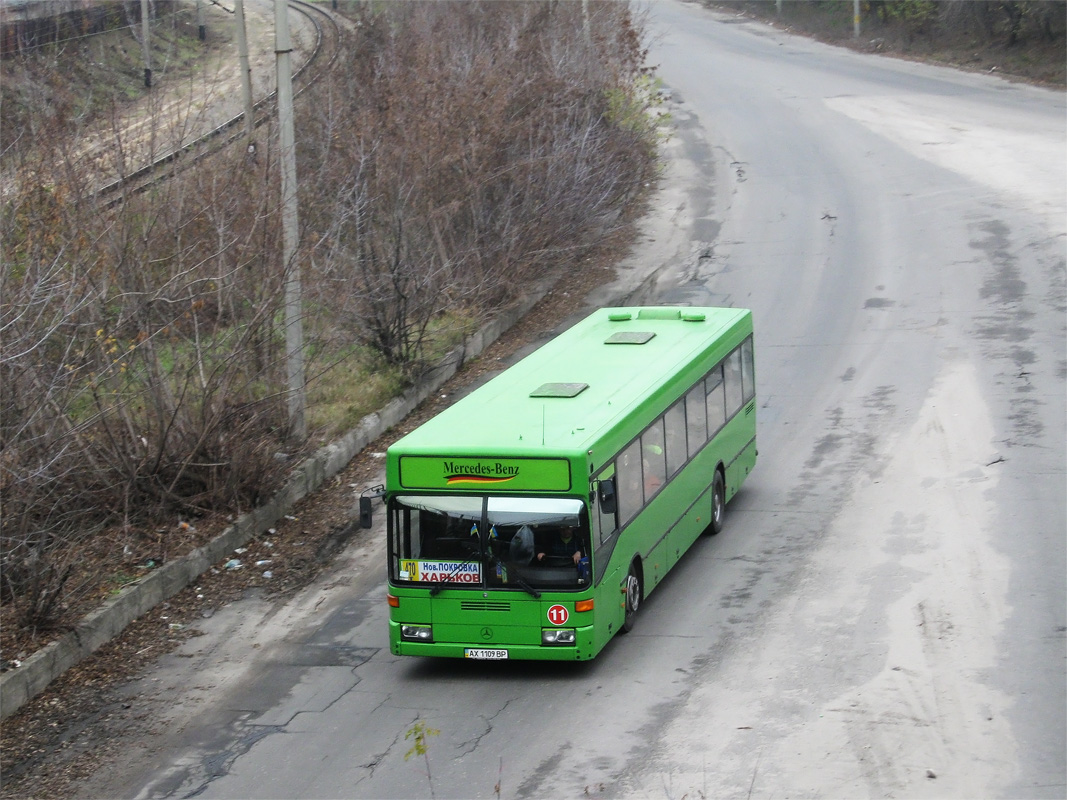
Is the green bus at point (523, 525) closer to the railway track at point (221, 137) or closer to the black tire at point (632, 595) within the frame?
the black tire at point (632, 595)

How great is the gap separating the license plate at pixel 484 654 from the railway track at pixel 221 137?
693 cm

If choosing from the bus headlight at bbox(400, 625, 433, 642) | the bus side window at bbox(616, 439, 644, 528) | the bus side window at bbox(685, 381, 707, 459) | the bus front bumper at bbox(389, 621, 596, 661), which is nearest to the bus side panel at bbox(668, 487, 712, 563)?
the bus side window at bbox(685, 381, 707, 459)

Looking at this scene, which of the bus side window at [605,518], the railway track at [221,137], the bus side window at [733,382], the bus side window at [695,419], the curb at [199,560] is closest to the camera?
the bus side window at [605,518]

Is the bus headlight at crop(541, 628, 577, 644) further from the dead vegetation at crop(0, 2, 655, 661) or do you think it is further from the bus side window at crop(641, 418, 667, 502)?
the dead vegetation at crop(0, 2, 655, 661)

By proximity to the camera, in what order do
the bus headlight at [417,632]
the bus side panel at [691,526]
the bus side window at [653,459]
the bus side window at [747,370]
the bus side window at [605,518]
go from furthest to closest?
the bus side window at [747,370]
the bus side panel at [691,526]
the bus side window at [653,459]
the bus headlight at [417,632]
the bus side window at [605,518]

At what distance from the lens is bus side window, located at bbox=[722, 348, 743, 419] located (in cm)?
1605

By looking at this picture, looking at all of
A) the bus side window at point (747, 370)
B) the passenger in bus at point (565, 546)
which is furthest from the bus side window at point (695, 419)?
the passenger in bus at point (565, 546)

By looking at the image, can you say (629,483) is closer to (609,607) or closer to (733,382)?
(609,607)

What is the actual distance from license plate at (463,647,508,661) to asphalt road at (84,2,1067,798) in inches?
11.1

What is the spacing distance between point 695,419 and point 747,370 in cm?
267

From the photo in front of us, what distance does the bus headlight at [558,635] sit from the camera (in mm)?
11445

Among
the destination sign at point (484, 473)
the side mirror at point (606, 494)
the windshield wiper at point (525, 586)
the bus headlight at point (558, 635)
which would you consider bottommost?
the bus headlight at point (558, 635)

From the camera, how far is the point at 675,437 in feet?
45.7

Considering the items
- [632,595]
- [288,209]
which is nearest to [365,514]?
[632,595]
